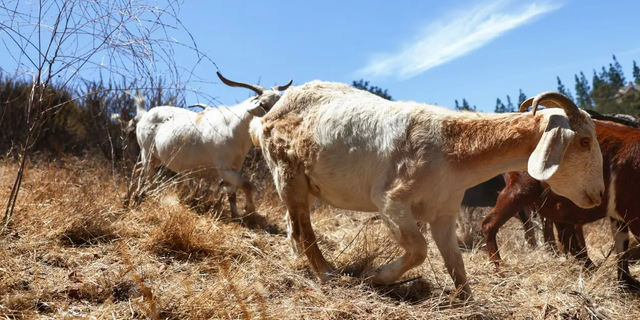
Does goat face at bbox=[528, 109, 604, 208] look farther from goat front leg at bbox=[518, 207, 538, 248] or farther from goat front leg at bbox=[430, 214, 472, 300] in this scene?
goat front leg at bbox=[518, 207, 538, 248]

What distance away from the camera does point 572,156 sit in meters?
3.57

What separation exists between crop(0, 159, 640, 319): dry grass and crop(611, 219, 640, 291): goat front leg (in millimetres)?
111

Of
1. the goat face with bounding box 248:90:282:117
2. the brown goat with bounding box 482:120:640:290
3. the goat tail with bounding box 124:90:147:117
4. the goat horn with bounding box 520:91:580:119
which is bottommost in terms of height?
the brown goat with bounding box 482:120:640:290

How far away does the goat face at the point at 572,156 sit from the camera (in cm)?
336

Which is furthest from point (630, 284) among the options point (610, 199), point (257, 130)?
point (257, 130)

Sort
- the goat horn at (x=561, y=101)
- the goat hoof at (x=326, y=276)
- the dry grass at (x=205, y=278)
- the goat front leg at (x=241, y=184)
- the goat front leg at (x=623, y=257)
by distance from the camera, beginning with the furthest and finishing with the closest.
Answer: the goat front leg at (x=241, y=184) → the goat front leg at (x=623, y=257) → the goat hoof at (x=326, y=276) → the goat horn at (x=561, y=101) → the dry grass at (x=205, y=278)

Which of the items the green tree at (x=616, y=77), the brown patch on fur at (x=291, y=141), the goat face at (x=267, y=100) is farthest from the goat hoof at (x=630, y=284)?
the green tree at (x=616, y=77)

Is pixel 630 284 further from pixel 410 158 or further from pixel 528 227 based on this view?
pixel 528 227

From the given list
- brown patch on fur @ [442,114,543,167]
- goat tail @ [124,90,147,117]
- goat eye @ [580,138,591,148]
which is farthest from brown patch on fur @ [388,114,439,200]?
goat tail @ [124,90,147,117]

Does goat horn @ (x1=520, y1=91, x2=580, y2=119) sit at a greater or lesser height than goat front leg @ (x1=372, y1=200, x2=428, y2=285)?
greater

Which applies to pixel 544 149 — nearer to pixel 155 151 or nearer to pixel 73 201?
pixel 73 201

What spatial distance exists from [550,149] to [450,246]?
3.23ft

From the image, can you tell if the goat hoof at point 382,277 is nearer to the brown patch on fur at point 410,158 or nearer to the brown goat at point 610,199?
the brown patch on fur at point 410,158

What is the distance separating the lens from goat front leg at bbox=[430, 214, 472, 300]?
3838 millimetres
